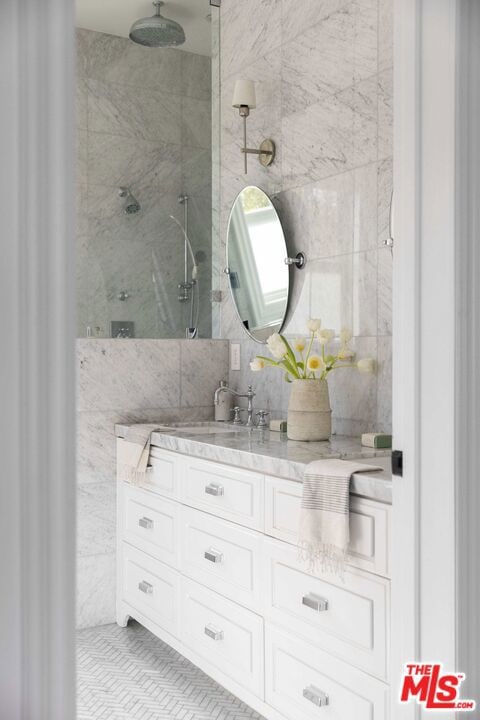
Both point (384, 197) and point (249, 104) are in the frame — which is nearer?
point (384, 197)

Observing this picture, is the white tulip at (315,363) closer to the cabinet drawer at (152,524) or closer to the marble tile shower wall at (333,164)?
the marble tile shower wall at (333,164)

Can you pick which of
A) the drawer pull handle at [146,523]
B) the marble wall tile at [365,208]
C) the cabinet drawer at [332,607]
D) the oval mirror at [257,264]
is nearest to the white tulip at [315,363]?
the marble wall tile at [365,208]

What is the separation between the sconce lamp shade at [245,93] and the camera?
3.20 meters

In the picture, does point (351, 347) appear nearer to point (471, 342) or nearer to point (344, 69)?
point (344, 69)

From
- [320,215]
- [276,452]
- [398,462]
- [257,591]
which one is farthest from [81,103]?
[398,462]

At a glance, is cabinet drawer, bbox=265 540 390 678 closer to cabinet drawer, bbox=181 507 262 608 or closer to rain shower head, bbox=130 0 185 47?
cabinet drawer, bbox=181 507 262 608

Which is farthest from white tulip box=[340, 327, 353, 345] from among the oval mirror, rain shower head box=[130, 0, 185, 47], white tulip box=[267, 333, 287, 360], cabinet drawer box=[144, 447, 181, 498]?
rain shower head box=[130, 0, 185, 47]

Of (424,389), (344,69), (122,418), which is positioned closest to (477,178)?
(424,389)

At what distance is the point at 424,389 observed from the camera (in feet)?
4.71

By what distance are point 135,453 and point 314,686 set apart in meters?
1.31

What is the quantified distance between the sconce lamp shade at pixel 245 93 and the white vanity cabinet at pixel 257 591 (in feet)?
5.13

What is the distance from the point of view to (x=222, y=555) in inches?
97.4

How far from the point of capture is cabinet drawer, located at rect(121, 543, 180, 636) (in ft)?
9.32

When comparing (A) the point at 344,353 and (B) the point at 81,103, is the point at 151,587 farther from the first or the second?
(B) the point at 81,103
